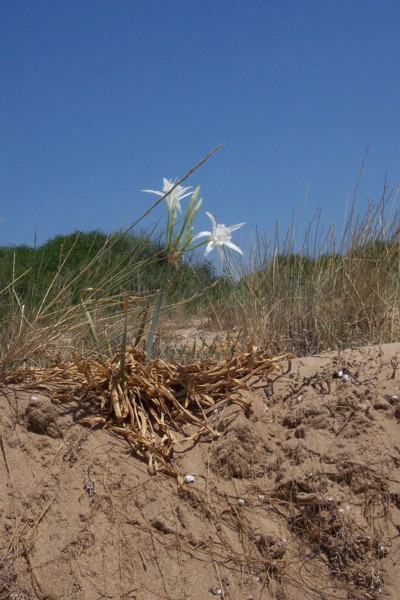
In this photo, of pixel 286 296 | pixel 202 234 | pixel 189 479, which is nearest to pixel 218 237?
pixel 202 234

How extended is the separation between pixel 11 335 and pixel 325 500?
181 cm

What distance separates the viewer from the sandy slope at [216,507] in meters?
2.86

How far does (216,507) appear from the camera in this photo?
3.16 meters

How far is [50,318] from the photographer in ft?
12.5

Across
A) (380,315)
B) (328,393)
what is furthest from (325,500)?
(380,315)

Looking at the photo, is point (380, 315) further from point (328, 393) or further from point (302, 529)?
point (302, 529)

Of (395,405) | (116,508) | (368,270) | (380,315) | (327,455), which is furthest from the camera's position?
(368,270)

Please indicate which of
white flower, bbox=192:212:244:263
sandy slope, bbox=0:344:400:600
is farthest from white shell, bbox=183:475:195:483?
white flower, bbox=192:212:244:263

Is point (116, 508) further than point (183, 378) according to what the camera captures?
No

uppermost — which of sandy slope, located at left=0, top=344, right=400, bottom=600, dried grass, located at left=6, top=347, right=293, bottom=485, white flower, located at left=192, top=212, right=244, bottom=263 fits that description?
white flower, located at left=192, top=212, right=244, bottom=263

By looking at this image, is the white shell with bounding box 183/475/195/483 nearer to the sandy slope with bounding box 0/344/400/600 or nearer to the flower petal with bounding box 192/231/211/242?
the sandy slope with bounding box 0/344/400/600

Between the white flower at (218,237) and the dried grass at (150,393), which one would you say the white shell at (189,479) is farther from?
the white flower at (218,237)

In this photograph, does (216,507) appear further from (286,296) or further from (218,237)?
(286,296)

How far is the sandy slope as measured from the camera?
9.39 ft
